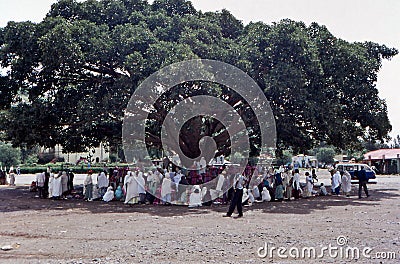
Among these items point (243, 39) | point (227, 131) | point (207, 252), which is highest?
point (243, 39)

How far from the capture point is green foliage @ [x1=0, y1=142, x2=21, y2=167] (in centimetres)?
5566

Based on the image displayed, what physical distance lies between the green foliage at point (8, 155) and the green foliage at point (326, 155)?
1977 inches

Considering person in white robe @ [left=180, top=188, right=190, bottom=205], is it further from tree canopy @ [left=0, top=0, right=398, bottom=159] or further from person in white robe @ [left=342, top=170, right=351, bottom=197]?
person in white robe @ [left=342, top=170, right=351, bottom=197]

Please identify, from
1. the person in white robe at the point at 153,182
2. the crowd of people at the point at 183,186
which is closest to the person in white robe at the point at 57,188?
the crowd of people at the point at 183,186

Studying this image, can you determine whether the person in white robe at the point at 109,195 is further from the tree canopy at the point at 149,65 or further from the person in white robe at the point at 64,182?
the tree canopy at the point at 149,65

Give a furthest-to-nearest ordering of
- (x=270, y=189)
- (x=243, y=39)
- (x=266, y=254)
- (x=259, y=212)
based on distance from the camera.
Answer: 1. (x=243, y=39)
2. (x=270, y=189)
3. (x=259, y=212)
4. (x=266, y=254)

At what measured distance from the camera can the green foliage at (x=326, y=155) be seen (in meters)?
80.0

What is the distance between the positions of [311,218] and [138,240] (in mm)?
6306

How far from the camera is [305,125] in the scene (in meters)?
23.3

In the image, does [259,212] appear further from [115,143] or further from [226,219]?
[115,143]

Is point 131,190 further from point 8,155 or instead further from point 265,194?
point 8,155

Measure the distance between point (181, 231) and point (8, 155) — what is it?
49990 mm

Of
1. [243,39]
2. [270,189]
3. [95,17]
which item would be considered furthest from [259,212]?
[95,17]

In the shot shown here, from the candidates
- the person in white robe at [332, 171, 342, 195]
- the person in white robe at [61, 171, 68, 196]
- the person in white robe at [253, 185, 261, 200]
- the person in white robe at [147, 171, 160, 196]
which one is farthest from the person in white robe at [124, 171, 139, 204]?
the person in white robe at [332, 171, 342, 195]
